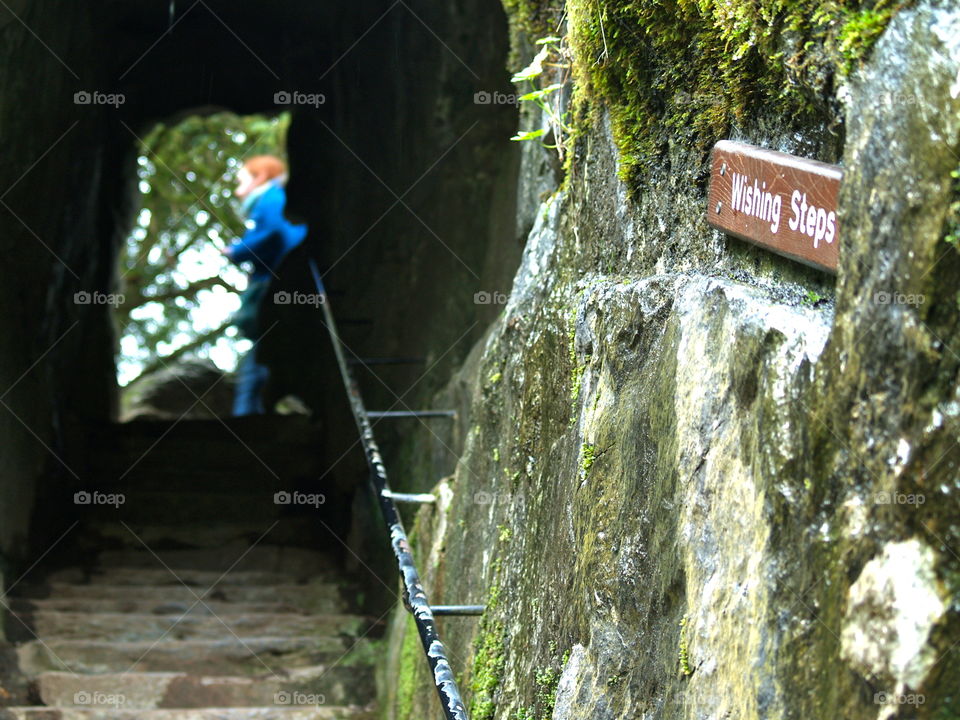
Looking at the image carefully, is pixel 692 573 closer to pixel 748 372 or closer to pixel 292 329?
pixel 748 372

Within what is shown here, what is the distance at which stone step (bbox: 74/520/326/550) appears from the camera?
652 centimetres

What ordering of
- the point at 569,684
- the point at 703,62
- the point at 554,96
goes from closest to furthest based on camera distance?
the point at 703,62 < the point at 569,684 < the point at 554,96

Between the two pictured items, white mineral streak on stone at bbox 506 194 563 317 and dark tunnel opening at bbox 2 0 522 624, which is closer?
white mineral streak on stone at bbox 506 194 563 317

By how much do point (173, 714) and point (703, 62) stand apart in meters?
3.25

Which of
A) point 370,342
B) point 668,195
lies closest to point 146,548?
point 370,342

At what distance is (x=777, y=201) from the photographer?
5.02 feet

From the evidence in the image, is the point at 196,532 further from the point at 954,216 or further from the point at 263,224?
the point at 954,216

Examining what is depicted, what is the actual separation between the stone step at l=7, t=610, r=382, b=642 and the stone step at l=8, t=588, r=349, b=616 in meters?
0.08

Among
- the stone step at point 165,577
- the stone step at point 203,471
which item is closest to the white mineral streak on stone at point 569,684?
the stone step at point 165,577

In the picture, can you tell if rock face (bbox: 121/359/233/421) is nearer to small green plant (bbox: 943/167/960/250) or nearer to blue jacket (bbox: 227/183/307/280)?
blue jacket (bbox: 227/183/307/280)

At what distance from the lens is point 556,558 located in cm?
226

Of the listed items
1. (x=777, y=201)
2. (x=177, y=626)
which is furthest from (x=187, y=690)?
(x=777, y=201)

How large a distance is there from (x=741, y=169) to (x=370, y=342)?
524 cm

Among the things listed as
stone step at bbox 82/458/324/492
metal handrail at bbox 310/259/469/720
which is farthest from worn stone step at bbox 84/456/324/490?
metal handrail at bbox 310/259/469/720
